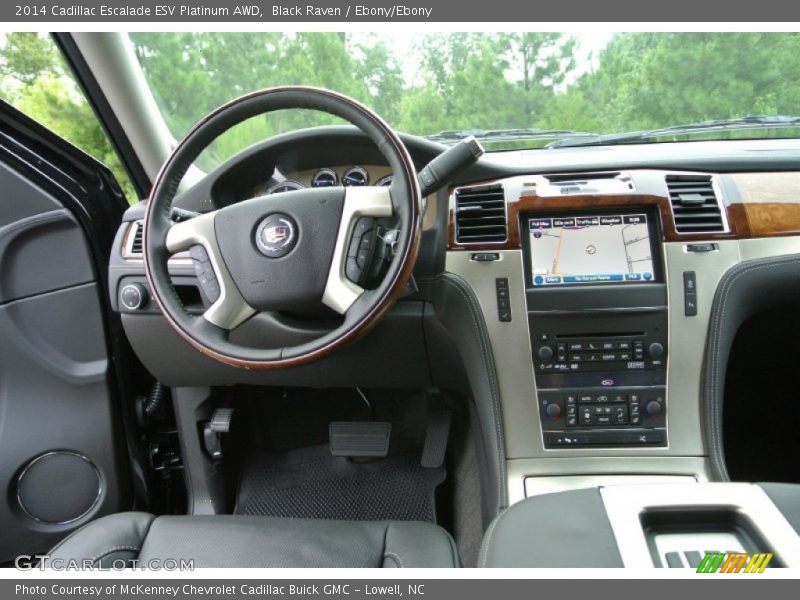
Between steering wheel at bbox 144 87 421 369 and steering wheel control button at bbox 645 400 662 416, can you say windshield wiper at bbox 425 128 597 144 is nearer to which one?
steering wheel at bbox 144 87 421 369

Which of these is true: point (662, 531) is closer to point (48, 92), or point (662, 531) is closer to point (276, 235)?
point (276, 235)

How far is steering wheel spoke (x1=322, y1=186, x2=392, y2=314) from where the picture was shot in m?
1.40

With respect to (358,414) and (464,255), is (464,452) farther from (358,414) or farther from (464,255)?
(464,255)

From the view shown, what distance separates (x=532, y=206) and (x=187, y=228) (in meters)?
0.90

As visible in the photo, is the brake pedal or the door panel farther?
the brake pedal

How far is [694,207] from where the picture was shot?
1674 mm

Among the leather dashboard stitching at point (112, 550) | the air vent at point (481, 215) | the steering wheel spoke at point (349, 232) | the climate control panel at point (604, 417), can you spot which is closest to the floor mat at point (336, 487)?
the climate control panel at point (604, 417)

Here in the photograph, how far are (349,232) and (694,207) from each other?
3.14 feet

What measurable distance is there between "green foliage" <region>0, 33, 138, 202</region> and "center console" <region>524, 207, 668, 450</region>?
136 centimetres

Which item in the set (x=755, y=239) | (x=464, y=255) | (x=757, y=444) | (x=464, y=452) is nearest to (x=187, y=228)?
(x=464, y=255)

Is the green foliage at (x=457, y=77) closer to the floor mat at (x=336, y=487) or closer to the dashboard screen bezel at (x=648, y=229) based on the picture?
the dashboard screen bezel at (x=648, y=229)

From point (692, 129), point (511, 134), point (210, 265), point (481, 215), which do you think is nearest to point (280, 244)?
point (210, 265)

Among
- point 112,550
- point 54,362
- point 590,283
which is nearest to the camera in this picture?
point 112,550

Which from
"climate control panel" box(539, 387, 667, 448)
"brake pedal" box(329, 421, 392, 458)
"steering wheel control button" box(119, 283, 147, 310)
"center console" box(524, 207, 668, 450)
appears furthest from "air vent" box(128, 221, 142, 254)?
"climate control panel" box(539, 387, 667, 448)
